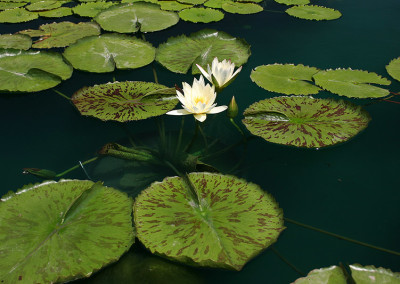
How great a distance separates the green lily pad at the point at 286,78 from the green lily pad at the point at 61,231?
1443mm

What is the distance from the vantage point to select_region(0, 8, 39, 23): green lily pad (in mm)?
3847

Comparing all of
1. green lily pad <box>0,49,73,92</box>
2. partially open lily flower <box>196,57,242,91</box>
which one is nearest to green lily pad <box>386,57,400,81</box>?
partially open lily flower <box>196,57,242,91</box>

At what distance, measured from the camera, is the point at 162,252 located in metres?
1.37

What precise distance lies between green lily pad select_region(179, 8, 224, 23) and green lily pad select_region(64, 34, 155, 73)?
90cm

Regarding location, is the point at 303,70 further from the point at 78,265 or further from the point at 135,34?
the point at 78,265

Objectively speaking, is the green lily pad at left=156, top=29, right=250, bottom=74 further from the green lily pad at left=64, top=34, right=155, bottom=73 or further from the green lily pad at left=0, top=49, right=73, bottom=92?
the green lily pad at left=0, top=49, right=73, bottom=92

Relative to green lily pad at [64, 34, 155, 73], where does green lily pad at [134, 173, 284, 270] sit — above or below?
below

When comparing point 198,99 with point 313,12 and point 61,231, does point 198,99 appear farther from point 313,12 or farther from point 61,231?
point 313,12

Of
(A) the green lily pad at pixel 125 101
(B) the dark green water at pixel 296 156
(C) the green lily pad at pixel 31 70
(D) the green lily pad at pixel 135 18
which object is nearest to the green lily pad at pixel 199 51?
(B) the dark green water at pixel 296 156

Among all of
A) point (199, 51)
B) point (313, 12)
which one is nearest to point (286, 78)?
point (199, 51)

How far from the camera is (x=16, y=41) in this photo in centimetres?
327

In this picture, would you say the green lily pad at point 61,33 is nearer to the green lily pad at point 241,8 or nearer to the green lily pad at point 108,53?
the green lily pad at point 108,53

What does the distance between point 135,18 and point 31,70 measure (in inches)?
55.9

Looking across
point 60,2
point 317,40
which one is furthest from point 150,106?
point 60,2
